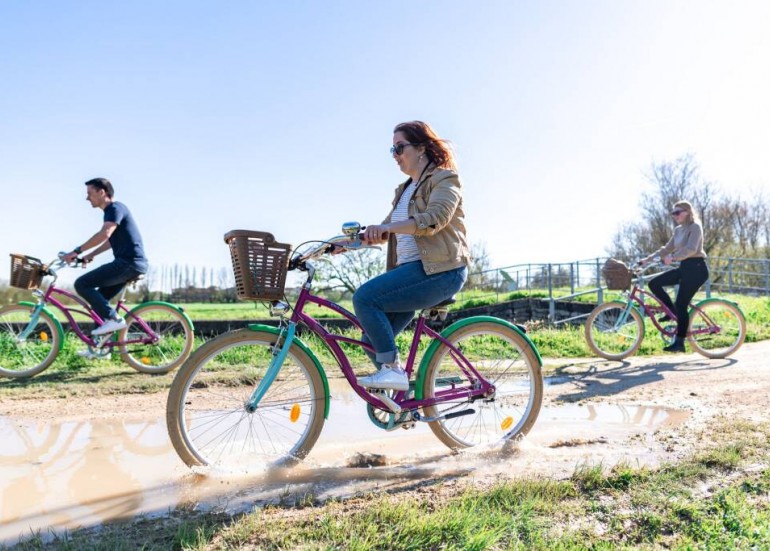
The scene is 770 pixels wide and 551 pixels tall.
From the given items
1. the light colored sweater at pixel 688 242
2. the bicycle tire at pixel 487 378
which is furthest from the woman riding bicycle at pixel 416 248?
the light colored sweater at pixel 688 242

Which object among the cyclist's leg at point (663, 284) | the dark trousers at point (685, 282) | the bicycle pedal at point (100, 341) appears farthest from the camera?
the cyclist's leg at point (663, 284)

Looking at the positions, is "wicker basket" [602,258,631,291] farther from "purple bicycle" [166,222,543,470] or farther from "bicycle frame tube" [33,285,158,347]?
"bicycle frame tube" [33,285,158,347]

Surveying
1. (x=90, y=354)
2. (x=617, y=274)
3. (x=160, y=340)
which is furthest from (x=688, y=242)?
(x=90, y=354)

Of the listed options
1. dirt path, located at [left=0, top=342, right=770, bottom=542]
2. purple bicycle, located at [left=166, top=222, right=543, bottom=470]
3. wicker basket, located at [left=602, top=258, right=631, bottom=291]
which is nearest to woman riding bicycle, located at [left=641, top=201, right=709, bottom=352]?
wicker basket, located at [left=602, top=258, right=631, bottom=291]

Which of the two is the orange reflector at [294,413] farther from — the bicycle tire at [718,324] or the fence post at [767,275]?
the fence post at [767,275]

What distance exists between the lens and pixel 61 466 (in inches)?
140

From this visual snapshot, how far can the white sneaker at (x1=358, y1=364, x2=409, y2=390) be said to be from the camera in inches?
134

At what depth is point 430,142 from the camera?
3566mm

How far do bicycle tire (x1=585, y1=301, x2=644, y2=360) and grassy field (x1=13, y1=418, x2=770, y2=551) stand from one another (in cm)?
516

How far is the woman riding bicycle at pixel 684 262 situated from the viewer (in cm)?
803

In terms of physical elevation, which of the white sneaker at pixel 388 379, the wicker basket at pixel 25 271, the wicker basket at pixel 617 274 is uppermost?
the wicker basket at pixel 25 271

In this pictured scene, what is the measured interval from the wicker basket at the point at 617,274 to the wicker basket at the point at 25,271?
677 centimetres

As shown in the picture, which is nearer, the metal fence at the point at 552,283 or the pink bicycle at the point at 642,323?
the pink bicycle at the point at 642,323

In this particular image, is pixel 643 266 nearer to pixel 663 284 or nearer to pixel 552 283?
pixel 663 284
